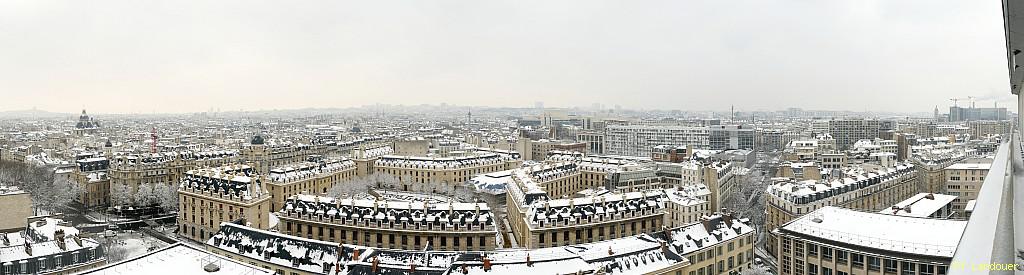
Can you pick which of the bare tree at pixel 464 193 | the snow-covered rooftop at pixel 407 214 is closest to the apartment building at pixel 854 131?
the bare tree at pixel 464 193

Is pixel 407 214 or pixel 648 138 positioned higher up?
pixel 648 138

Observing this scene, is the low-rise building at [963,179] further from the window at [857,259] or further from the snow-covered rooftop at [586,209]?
the window at [857,259]

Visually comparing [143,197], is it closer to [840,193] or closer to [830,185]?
[830,185]

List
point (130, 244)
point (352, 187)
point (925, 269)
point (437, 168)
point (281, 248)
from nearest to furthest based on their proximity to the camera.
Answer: point (925, 269)
point (281, 248)
point (130, 244)
point (352, 187)
point (437, 168)

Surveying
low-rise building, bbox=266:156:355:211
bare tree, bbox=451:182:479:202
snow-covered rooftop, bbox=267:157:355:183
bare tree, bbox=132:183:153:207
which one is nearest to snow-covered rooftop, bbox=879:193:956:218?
bare tree, bbox=451:182:479:202

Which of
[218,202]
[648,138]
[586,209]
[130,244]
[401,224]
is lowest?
[130,244]

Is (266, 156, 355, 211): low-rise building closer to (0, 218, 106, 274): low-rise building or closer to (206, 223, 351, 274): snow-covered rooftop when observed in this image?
(206, 223, 351, 274): snow-covered rooftop

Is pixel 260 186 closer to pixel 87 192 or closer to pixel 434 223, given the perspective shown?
pixel 434 223

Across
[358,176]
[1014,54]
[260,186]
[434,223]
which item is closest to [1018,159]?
[1014,54]

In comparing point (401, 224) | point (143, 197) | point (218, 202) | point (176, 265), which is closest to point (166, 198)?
point (143, 197)
